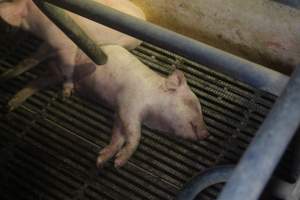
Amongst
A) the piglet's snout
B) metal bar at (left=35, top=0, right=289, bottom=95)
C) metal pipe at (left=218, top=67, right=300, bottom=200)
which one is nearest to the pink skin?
the piglet's snout

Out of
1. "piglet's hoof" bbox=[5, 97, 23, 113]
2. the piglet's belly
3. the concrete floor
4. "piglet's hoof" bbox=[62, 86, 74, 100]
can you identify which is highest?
the concrete floor

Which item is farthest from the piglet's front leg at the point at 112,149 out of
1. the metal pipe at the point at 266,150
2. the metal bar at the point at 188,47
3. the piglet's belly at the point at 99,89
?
the metal pipe at the point at 266,150

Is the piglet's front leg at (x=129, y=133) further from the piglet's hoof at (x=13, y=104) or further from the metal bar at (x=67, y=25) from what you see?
the piglet's hoof at (x=13, y=104)

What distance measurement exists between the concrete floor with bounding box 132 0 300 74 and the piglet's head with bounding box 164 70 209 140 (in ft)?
1.43

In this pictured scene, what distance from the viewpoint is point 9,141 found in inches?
90.8

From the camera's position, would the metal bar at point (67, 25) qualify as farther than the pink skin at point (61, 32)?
No

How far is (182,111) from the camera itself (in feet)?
6.97

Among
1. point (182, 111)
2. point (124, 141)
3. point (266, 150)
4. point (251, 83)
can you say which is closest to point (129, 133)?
point (124, 141)

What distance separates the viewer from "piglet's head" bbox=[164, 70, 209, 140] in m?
2.12

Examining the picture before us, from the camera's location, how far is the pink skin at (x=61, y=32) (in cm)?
233

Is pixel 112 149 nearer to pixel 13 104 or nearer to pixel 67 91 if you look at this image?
pixel 67 91

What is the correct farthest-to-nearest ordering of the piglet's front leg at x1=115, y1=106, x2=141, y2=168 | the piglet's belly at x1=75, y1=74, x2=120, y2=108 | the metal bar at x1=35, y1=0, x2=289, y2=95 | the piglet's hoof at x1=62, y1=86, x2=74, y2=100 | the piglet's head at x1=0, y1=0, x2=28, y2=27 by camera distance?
the piglet's head at x1=0, y1=0, x2=28, y2=27, the piglet's hoof at x1=62, y1=86, x2=74, y2=100, the piglet's belly at x1=75, y1=74, x2=120, y2=108, the piglet's front leg at x1=115, y1=106, x2=141, y2=168, the metal bar at x1=35, y1=0, x2=289, y2=95

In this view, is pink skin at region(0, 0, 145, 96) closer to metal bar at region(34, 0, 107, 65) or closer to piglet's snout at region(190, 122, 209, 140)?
metal bar at region(34, 0, 107, 65)

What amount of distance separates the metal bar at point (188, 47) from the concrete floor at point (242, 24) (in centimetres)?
90
